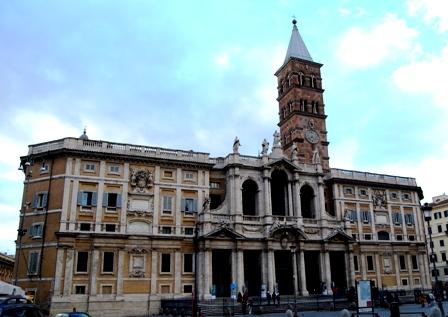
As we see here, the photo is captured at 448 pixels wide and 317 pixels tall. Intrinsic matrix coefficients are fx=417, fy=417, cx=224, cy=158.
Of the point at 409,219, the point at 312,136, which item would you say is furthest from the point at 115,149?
the point at 409,219

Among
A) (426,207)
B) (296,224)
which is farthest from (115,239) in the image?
(426,207)

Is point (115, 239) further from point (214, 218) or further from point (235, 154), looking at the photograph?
point (235, 154)

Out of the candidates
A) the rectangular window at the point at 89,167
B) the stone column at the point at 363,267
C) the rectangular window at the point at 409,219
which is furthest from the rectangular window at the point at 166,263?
the rectangular window at the point at 409,219

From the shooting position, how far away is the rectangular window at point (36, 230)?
1484 inches

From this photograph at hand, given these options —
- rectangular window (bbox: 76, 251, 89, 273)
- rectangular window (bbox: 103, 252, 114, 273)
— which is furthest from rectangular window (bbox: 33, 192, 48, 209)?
rectangular window (bbox: 103, 252, 114, 273)

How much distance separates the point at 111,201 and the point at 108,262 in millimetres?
5588

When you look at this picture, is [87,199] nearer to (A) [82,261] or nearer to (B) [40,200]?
(B) [40,200]

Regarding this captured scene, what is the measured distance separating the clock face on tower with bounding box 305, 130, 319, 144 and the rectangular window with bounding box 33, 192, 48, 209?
3198 centimetres

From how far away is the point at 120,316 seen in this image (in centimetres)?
3609

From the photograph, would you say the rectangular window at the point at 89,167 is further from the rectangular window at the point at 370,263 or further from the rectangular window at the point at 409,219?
the rectangular window at the point at 409,219

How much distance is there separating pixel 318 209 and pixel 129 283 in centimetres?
2192

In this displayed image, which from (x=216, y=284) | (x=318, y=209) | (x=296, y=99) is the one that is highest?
(x=296, y=99)

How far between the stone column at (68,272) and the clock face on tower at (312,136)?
3181 centimetres

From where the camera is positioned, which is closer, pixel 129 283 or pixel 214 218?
pixel 129 283
